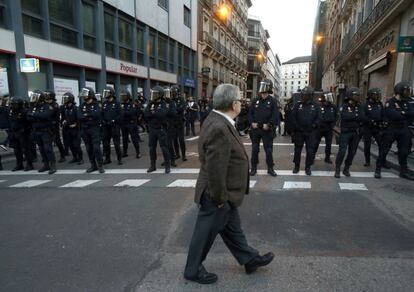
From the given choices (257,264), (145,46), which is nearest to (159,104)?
(257,264)

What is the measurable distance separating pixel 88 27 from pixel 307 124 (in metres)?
12.7

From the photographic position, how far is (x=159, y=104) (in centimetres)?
795

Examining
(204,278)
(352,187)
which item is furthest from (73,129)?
(204,278)

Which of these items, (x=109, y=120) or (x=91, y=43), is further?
(x=91, y=43)

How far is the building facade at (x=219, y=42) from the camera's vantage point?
108 feet

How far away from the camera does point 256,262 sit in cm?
A: 314

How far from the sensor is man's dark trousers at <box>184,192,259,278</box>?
2873 mm

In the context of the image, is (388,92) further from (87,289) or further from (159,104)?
(87,289)

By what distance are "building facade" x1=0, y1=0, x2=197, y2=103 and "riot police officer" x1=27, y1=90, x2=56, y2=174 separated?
14.8 ft

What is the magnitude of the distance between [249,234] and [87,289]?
1.99 m

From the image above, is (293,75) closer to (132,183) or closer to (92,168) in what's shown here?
(92,168)

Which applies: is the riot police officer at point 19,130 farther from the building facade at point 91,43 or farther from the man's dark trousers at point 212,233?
the man's dark trousers at point 212,233

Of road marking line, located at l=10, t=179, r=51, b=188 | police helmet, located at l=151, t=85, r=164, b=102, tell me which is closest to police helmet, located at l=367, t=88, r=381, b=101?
police helmet, located at l=151, t=85, r=164, b=102

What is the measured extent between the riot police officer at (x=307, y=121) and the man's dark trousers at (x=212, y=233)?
4.88m
